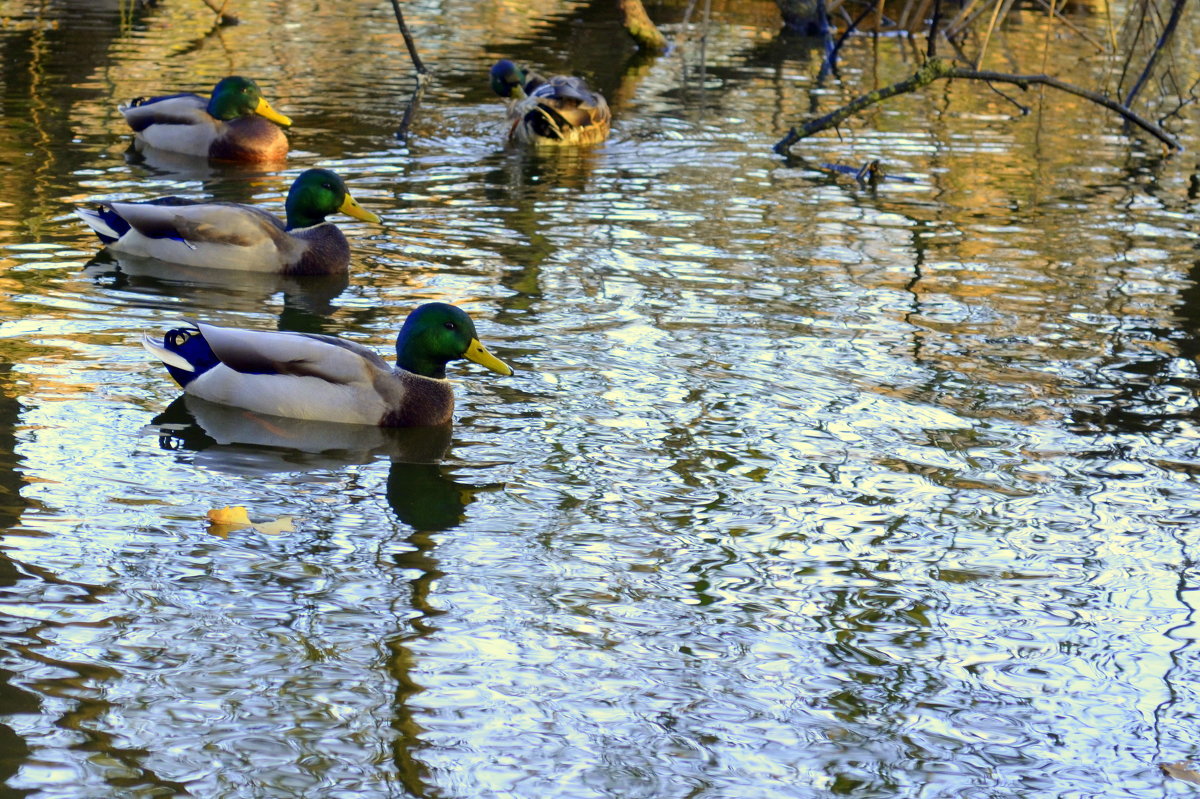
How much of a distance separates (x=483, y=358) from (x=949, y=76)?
17.4 ft

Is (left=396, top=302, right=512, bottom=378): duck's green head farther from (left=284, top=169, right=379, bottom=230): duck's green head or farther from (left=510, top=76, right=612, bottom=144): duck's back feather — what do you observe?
(left=510, top=76, right=612, bottom=144): duck's back feather

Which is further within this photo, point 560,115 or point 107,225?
point 560,115

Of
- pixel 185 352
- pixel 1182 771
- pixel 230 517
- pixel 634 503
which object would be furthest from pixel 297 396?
pixel 1182 771

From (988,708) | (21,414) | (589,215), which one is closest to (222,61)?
(589,215)

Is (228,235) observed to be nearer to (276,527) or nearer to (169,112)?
(169,112)

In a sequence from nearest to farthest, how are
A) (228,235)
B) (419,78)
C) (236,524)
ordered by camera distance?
(236,524), (228,235), (419,78)

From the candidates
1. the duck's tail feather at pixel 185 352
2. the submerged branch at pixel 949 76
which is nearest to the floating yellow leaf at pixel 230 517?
the duck's tail feather at pixel 185 352

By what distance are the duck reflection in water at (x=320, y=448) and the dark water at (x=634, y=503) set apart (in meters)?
0.03

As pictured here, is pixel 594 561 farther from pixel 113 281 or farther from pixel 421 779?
pixel 113 281

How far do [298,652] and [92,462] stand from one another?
197cm

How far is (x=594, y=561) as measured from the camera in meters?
5.82

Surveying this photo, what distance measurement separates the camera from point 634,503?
6.41 metres

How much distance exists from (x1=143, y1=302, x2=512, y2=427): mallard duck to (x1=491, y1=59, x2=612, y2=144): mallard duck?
655 cm

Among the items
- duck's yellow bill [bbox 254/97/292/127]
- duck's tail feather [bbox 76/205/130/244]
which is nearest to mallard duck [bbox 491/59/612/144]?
duck's yellow bill [bbox 254/97/292/127]
